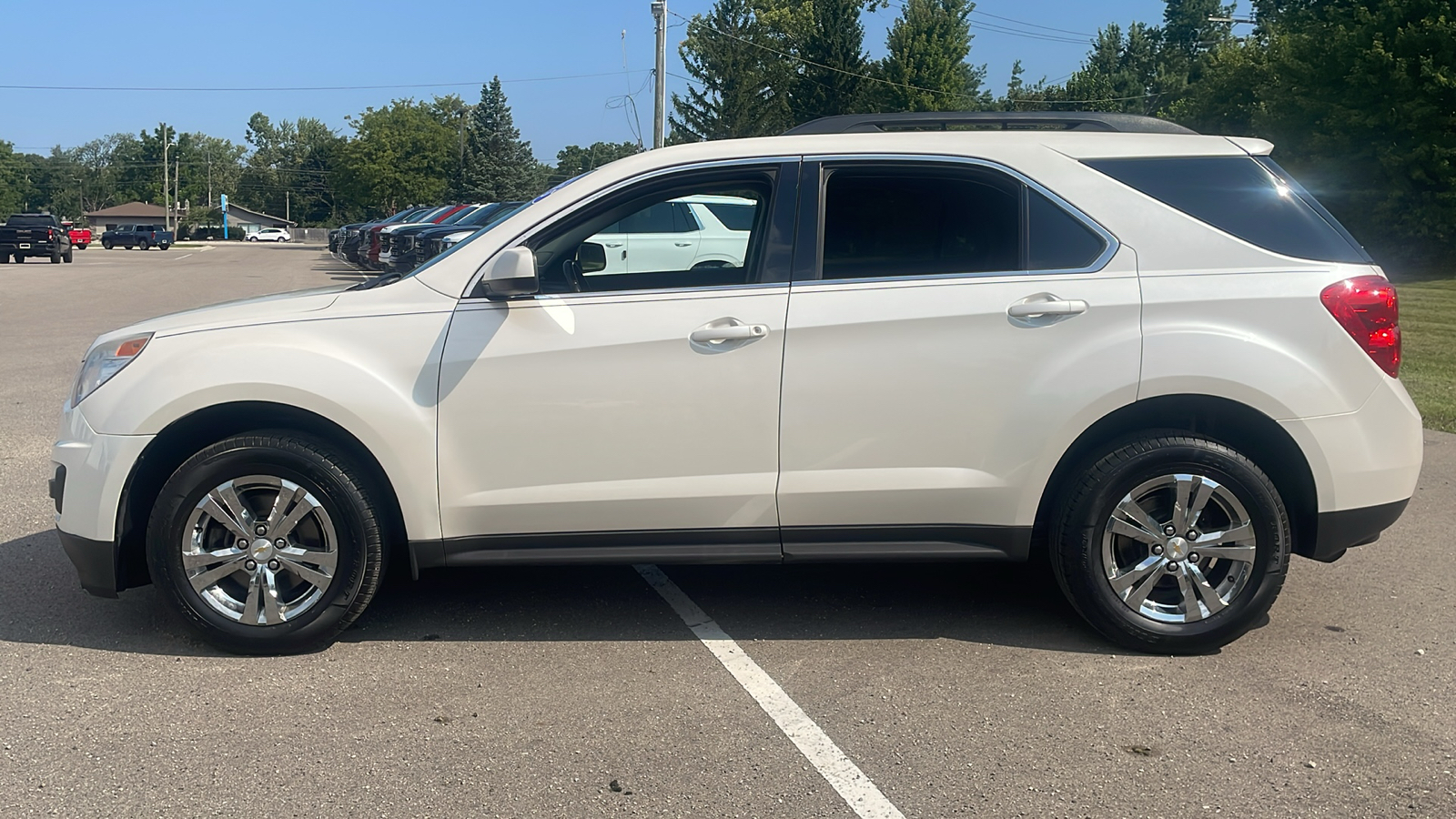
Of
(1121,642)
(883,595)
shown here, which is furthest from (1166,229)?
(883,595)

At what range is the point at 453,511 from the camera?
14.2 feet

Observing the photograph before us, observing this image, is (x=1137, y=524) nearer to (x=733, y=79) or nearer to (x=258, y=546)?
(x=258, y=546)

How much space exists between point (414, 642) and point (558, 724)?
0.97 meters

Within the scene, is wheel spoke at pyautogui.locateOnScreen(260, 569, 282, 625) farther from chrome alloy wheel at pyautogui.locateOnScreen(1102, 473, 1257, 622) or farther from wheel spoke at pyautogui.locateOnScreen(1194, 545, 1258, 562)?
wheel spoke at pyautogui.locateOnScreen(1194, 545, 1258, 562)

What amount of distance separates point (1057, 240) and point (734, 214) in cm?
121

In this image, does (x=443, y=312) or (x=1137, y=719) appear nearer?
(x=1137, y=719)

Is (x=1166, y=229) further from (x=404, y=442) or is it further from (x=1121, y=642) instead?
(x=404, y=442)

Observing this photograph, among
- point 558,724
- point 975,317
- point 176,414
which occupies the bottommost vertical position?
point 558,724

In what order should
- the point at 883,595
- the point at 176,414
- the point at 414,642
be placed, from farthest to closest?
1. the point at 883,595
2. the point at 414,642
3. the point at 176,414

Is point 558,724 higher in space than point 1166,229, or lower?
lower

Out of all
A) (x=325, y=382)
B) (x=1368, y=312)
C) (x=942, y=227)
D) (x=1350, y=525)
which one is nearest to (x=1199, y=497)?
(x=1350, y=525)

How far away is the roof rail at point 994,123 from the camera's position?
4648mm

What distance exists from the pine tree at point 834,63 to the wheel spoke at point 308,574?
57922 mm

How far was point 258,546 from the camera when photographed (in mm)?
4309
